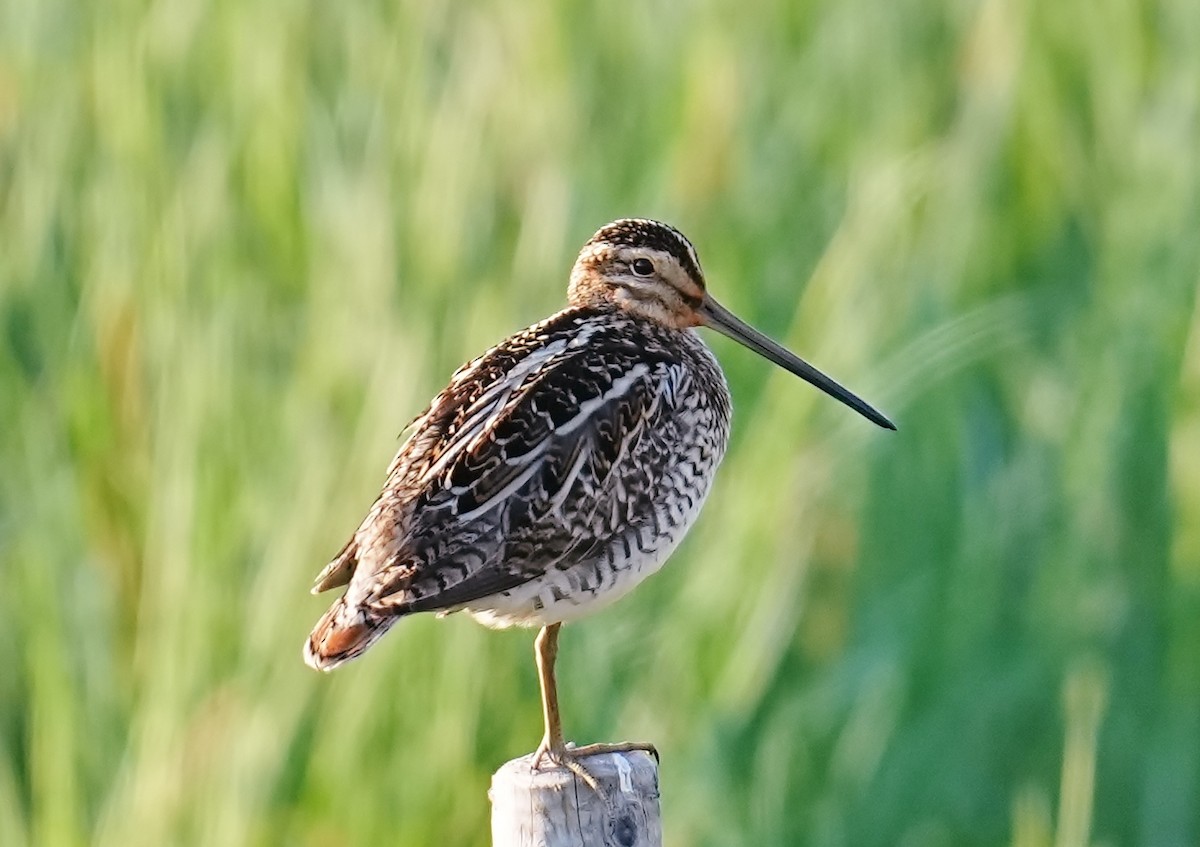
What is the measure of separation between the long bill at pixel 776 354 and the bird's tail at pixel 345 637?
76 centimetres

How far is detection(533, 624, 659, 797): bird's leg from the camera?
8.54 ft

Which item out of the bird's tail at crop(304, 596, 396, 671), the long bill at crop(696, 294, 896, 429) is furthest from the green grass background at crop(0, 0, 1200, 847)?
the bird's tail at crop(304, 596, 396, 671)

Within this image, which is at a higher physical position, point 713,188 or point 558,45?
point 558,45

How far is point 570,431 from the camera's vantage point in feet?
8.63

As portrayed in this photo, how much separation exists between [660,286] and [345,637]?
821 millimetres

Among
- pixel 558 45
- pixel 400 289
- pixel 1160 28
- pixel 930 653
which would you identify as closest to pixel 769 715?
pixel 930 653

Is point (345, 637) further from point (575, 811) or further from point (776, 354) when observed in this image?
point (776, 354)

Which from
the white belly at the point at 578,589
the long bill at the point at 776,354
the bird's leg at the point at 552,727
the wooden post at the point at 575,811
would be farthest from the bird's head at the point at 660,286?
the wooden post at the point at 575,811

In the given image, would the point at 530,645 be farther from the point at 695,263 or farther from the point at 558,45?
the point at 558,45

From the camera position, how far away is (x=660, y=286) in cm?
302

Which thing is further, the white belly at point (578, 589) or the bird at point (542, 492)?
the white belly at point (578, 589)

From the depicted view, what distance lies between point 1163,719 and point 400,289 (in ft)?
3.87

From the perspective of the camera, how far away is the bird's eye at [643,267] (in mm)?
3002

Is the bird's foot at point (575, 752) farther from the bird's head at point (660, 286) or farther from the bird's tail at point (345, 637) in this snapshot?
the bird's head at point (660, 286)
